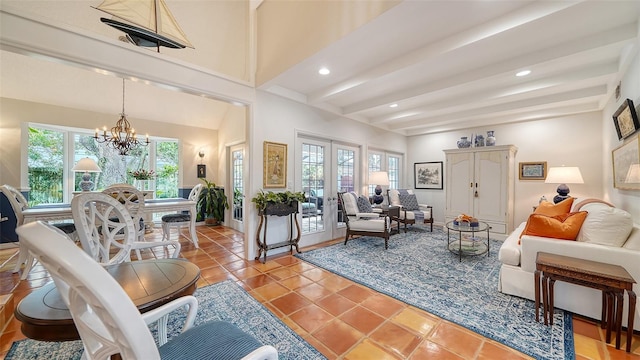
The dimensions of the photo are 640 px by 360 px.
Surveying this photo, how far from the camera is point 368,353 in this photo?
5.73 ft

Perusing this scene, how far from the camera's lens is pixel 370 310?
2295mm

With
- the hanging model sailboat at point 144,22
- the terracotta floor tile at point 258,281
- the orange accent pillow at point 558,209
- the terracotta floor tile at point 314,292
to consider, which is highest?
the hanging model sailboat at point 144,22

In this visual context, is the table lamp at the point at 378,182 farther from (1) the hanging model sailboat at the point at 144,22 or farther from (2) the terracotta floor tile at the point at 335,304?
(1) the hanging model sailboat at the point at 144,22

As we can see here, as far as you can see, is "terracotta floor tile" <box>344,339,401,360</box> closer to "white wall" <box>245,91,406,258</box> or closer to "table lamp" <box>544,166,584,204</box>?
"white wall" <box>245,91,406,258</box>

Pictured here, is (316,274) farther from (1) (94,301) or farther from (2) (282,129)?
(1) (94,301)

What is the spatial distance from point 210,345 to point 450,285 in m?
2.67

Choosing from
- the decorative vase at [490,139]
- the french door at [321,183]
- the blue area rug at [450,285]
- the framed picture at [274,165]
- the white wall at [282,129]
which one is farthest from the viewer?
the decorative vase at [490,139]

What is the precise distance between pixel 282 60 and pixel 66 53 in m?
2.11

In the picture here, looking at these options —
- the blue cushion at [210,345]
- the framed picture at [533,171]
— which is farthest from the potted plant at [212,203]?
the framed picture at [533,171]

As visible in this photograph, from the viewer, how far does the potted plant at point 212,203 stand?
5.93 metres

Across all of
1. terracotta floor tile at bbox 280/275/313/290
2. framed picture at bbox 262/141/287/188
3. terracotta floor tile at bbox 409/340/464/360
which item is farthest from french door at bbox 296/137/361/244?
terracotta floor tile at bbox 409/340/464/360

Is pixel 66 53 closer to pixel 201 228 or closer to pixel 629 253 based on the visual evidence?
pixel 201 228

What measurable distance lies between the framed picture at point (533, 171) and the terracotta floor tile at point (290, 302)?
5399 mm

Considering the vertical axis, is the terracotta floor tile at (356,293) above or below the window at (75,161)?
below
